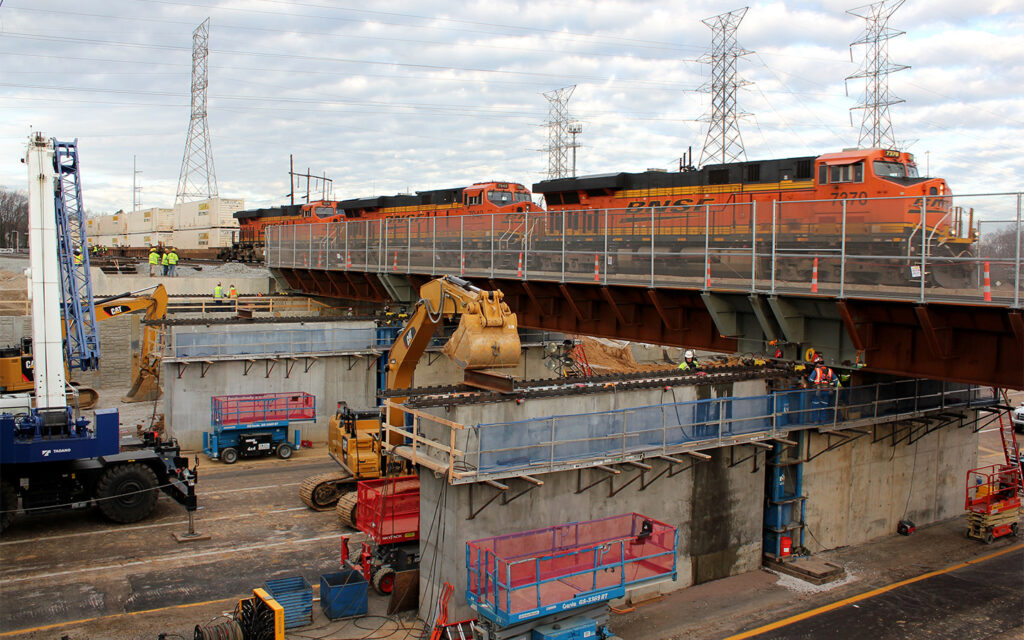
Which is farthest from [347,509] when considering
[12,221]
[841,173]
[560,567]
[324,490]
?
[12,221]

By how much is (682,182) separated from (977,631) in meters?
17.1

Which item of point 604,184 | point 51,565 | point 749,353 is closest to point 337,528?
point 51,565

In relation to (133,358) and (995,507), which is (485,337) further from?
(133,358)

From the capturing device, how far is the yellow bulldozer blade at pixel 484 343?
15.3m

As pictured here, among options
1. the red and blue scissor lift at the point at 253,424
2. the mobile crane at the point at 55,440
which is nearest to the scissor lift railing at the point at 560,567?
the mobile crane at the point at 55,440

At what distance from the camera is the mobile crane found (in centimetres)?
1891

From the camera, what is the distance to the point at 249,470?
2603 centimetres

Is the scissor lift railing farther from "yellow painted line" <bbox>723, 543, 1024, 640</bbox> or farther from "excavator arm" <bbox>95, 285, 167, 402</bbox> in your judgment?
"excavator arm" <bbox>95, 285, 167, 402</bbox>

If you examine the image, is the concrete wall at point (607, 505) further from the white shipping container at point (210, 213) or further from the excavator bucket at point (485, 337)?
the white shipping container at point (210, 213)

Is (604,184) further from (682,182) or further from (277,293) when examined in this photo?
(277,293)

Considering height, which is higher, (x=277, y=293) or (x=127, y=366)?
(x=277, y=293)

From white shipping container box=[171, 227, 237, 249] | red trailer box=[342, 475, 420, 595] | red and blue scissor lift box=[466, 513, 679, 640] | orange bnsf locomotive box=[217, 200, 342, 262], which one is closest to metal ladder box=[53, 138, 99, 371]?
red trailer box=[342, 475, 420, 595]

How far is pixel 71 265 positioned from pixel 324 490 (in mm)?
9124

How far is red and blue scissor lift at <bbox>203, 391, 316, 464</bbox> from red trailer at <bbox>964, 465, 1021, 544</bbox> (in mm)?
20493
